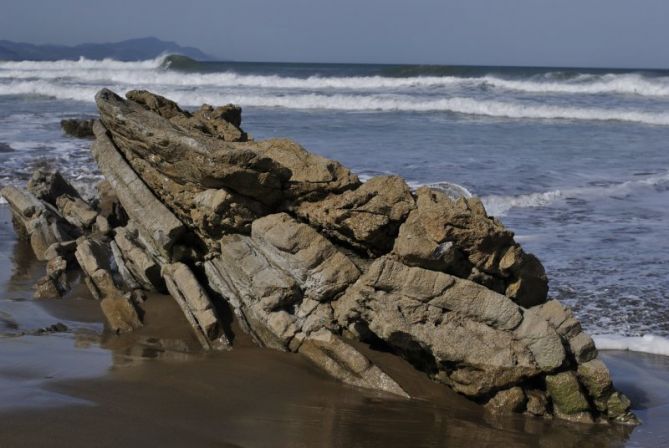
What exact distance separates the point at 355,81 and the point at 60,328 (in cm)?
4974

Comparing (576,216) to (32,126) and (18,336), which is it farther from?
(32,126)

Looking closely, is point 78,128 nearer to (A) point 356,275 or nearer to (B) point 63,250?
(B) point 63,250

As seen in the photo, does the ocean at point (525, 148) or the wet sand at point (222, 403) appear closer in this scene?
the wet sand at point (222, 403)

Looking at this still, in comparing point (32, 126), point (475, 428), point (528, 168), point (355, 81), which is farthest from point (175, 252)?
point (355, 81)

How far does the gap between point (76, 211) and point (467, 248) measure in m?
6.33

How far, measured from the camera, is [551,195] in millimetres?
16359

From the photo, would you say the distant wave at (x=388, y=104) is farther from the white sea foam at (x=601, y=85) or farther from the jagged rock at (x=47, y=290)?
the jagged rock at (x=47, y=290)

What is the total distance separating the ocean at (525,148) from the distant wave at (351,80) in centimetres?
20

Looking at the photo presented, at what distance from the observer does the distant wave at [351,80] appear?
5157cm

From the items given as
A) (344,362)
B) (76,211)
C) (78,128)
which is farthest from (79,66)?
(344,362)

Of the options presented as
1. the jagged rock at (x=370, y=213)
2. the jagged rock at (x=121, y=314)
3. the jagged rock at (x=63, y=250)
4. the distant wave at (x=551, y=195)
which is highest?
the jagged rock at (x=370, y=213)

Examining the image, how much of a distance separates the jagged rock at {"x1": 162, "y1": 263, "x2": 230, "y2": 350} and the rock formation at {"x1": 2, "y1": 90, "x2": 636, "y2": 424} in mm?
17

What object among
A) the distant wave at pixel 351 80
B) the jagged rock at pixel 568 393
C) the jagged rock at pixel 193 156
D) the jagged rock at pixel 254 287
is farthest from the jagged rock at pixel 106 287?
the distant wave at pixel 351 80

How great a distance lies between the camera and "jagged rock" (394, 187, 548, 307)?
6832 millimetres
